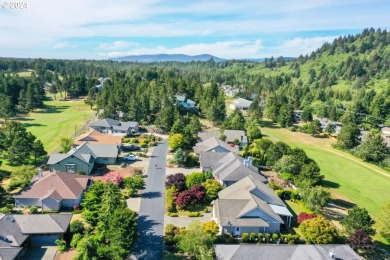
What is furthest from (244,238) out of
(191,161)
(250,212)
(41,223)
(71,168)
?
(71,168)

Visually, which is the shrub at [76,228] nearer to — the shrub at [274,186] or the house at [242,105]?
the shrub at [274,186]

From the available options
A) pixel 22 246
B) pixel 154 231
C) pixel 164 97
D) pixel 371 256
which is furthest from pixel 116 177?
pixel 164 97

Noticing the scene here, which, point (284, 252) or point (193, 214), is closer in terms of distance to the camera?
point (284, 252)

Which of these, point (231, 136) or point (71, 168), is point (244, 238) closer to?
point (71, 168)

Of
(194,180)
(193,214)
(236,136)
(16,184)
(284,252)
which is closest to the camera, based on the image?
(284,252)

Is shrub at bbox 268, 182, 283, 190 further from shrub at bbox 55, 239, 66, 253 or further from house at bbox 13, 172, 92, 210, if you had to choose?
shrub at bbox 55, 239, 66, 253

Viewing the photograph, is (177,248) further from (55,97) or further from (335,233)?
(55,97)
